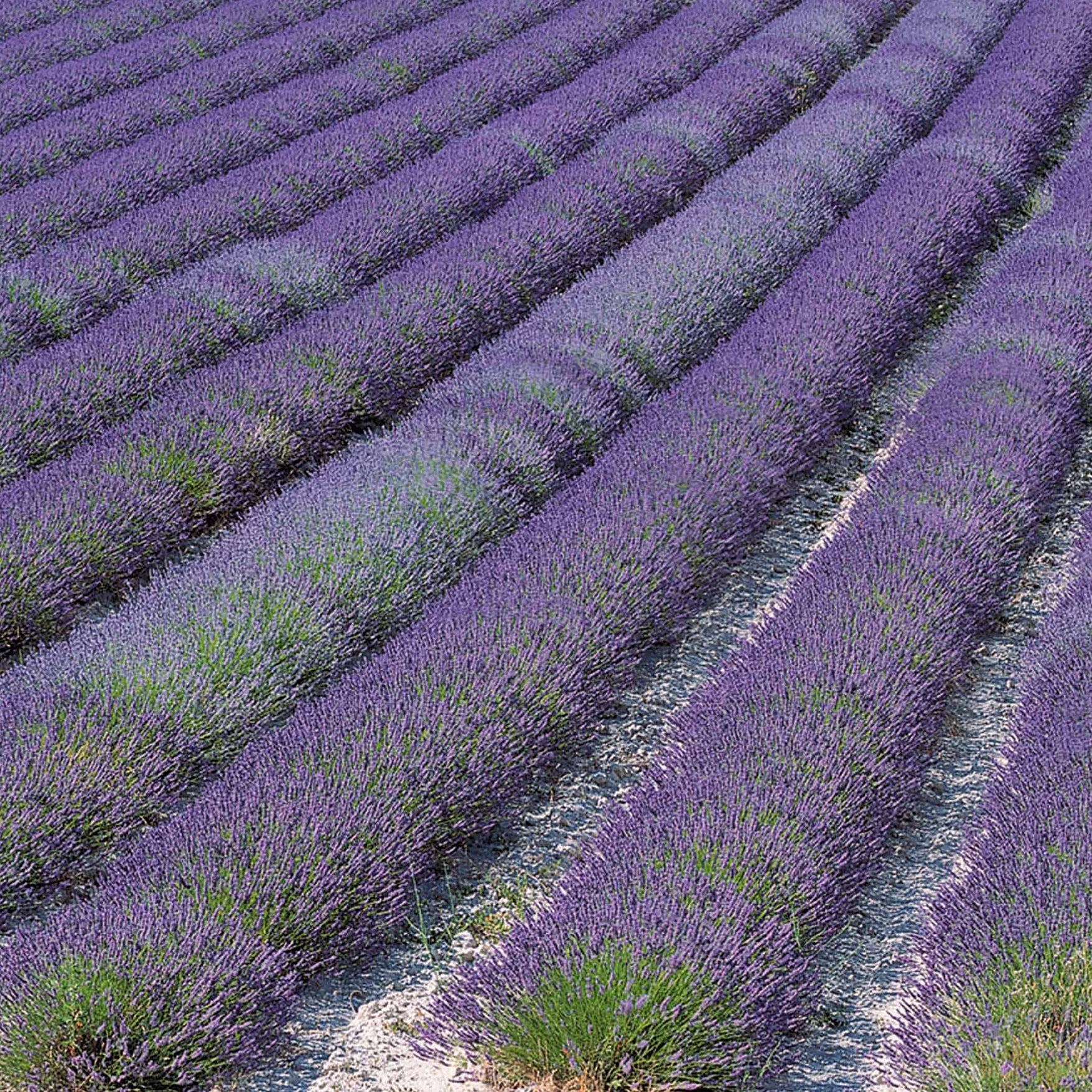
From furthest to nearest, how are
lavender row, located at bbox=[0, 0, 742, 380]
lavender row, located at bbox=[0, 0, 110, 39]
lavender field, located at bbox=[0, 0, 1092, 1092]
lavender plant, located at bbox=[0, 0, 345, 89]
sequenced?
lavender row, located at bbox=[0, 0, 110, 39] < lavender plant, located at bbox=[0, 0, 345, 89] < lavender row, located at bbox=[0, 0, 742, 380] < lavender field, located at bbox=[0, 0, 1092, 1092]

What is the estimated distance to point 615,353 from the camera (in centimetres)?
482

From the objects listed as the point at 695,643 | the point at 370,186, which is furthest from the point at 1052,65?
the point at 695,643

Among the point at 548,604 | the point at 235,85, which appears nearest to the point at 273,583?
the point at 548,604

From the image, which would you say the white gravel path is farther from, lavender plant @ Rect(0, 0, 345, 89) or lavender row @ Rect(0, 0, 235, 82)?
lavender row @ Rect(0, 0, 235, 82)

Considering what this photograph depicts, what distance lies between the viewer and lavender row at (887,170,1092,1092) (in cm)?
211

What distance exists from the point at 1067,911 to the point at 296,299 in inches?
154

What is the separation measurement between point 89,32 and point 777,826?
7964 mm

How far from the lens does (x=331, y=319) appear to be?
200 inches

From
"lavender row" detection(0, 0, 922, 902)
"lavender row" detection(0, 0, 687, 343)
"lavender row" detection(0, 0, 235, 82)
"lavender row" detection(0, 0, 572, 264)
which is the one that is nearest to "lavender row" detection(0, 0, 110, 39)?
"lavender row" detection(0, 0, 235, 82)

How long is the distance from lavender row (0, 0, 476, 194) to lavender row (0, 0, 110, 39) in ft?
4.95

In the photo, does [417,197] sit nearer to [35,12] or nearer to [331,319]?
[331,319]

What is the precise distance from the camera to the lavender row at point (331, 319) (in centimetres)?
405

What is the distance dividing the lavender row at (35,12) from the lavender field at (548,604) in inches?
94.7

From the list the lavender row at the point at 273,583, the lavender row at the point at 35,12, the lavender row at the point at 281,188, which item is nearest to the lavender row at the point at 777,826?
the lavender row at the point at 273,583
